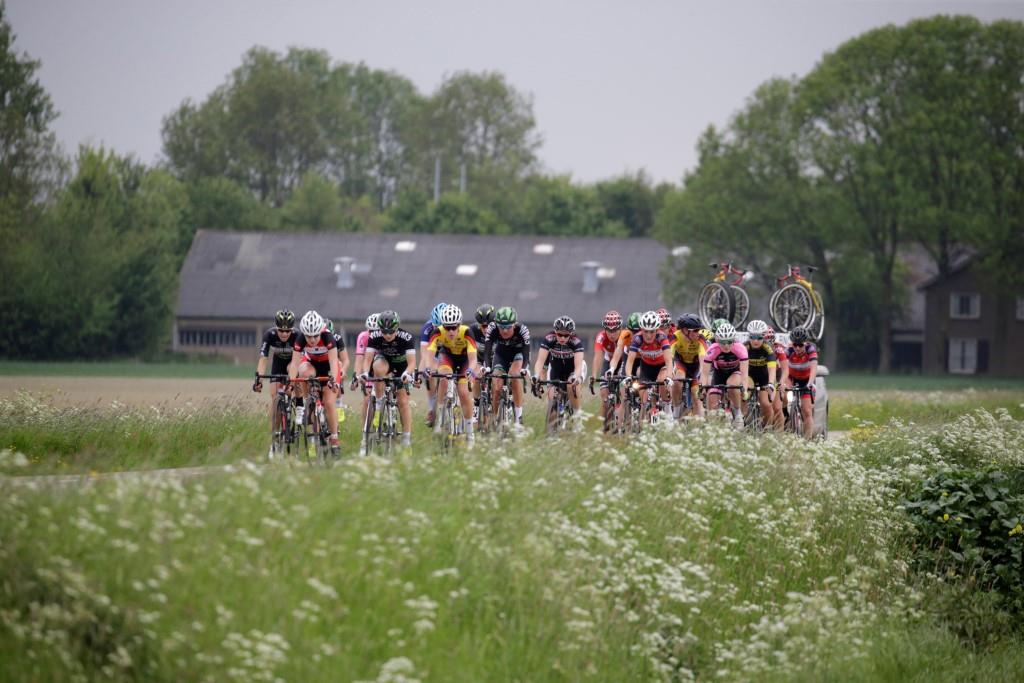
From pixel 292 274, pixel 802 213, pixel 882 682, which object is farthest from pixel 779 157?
pixel 882 682

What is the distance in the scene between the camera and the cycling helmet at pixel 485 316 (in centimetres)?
2162

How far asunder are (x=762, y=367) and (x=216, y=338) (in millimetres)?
62002

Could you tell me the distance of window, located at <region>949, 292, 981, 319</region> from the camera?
3179 inches

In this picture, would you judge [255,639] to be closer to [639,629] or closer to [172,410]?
[639,629]

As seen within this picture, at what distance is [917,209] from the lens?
67.1 metres

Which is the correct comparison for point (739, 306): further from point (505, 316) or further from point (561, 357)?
point (505, 316)

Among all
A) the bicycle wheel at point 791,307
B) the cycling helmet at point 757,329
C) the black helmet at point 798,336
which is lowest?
the black helmet at point 798,336

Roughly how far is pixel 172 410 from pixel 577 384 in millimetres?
6028

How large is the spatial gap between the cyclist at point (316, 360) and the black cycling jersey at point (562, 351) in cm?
369

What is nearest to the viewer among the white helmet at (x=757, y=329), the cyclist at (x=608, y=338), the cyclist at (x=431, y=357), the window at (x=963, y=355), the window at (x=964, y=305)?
the cyclist at (x=431, y=357)

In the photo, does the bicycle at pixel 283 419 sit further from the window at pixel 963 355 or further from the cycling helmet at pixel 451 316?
the window at pixel 963 355

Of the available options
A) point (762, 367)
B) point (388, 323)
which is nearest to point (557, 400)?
point (388, 323)

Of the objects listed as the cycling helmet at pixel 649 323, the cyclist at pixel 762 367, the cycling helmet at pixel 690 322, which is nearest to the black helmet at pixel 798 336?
the cyclist at pixel 762 367

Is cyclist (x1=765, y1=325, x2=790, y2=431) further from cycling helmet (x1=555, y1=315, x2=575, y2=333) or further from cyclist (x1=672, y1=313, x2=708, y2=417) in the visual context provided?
cycling helmet (x1=555, y1=315, x2=575, y2=333)
